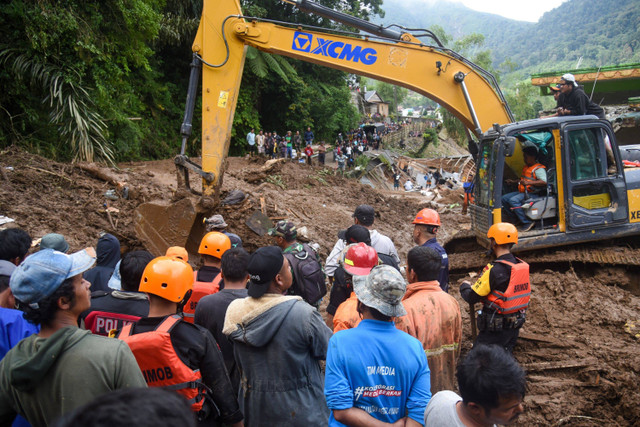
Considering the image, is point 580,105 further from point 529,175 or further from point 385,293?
point 385,293

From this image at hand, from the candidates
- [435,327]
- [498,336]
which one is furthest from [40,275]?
[498,336]

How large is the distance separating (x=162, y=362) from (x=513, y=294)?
305 centimetres

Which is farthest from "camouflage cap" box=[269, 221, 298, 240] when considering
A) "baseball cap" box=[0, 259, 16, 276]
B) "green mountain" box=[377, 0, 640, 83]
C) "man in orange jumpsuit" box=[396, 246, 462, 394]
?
"green mountain" box=[377, 0, 640, 83]

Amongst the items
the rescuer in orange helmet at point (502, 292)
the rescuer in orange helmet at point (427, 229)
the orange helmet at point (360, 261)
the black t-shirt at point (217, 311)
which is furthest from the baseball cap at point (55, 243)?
the rescuer in orange helmet at point (502, 292)

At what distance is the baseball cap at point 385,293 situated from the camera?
2.24m

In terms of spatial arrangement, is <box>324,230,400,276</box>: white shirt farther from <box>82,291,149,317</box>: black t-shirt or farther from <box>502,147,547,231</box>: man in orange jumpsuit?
<box>502,147,547,231</box>: man in orange jumpsuit

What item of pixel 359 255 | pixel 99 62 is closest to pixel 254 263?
pixel 359 255

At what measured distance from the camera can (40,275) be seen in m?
1.97

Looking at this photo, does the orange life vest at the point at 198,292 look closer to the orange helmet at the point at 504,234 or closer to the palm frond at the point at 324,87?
the orange helmet at the point at 504,234

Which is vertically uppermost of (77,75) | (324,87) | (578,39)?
(578,39)

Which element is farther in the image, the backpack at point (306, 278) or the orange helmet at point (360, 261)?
the backpack at point (306, 278)

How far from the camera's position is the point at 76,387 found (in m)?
1.82

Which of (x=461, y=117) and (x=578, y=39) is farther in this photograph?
(x=578, y=39)

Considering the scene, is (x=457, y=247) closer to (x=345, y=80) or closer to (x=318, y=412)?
(x=318, y=412)
